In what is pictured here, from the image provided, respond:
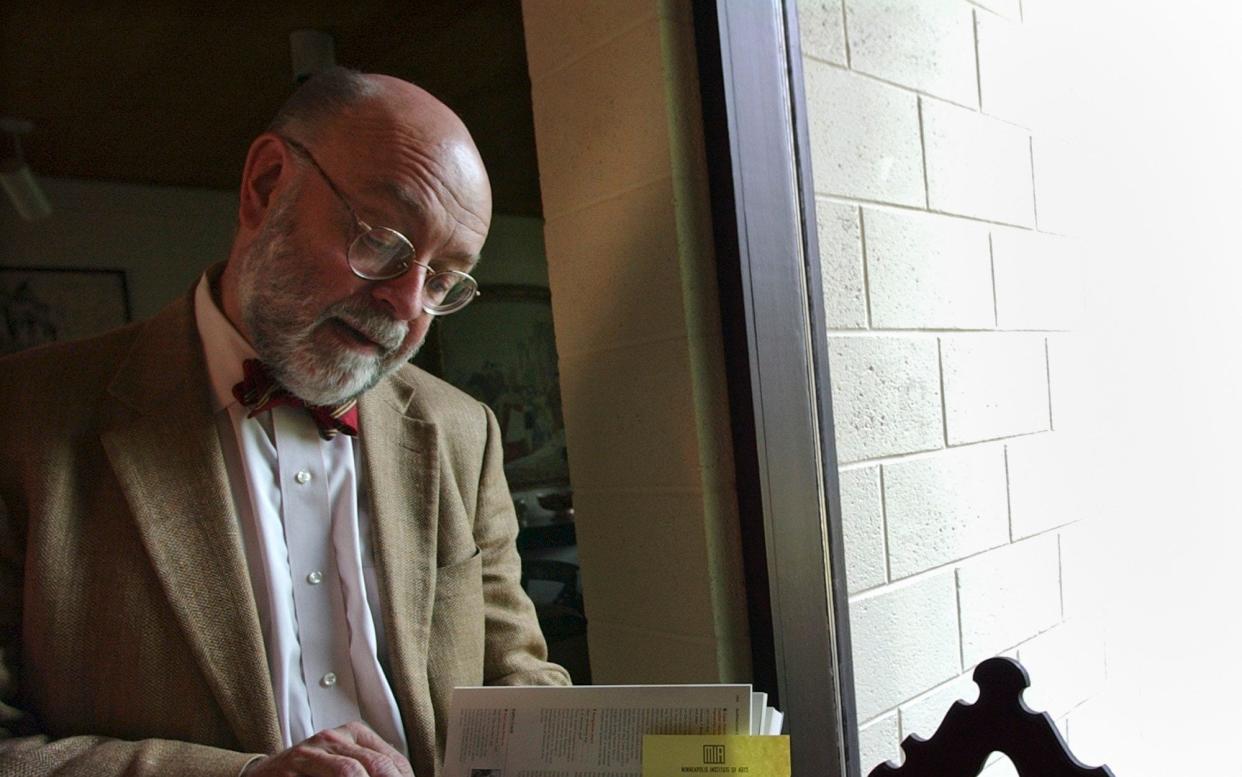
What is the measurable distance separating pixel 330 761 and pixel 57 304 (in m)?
0.72

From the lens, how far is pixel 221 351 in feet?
4.46

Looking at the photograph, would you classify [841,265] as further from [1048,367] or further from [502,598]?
[502,598]

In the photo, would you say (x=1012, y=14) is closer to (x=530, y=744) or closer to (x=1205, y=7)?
(x=1205, y=7)

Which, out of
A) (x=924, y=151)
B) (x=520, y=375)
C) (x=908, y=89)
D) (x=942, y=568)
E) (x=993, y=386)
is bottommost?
(x=942, y=568)

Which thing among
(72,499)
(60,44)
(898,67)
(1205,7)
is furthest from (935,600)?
(60,44)

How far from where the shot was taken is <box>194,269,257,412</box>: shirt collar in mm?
1353

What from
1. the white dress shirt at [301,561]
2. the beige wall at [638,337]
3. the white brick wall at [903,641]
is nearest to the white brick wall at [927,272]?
the beige wall at [638,337]

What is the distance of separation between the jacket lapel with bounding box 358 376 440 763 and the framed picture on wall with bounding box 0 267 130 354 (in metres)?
0.37

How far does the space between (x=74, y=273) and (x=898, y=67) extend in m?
1.53

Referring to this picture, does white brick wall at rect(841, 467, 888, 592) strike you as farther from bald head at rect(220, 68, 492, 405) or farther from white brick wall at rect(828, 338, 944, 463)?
bald head at rect(220, 68, 492, 405)

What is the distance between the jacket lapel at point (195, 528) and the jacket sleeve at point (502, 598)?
0.41 metres

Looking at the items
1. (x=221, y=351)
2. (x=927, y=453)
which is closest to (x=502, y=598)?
(x=221, y=351)

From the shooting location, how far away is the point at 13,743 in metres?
1.10

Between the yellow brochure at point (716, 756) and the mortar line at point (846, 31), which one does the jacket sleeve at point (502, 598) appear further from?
the mortar line at point (846, 31)
